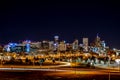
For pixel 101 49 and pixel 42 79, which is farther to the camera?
pixel 101 49

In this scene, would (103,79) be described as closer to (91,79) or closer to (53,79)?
(91,79)

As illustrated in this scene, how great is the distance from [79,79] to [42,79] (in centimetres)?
411

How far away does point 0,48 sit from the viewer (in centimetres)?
19938

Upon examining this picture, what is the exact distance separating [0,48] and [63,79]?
533 ft

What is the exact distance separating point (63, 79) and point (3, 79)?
652cm

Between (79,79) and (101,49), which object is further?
(101,49)

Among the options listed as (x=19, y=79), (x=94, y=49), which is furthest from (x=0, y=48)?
(x=19, y=79)

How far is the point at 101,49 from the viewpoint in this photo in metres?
190

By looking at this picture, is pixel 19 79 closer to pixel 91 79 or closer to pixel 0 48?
pixel 91 79

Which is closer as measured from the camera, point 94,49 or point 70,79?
point 70,79

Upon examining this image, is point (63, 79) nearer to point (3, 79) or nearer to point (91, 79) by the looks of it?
point (91, 79)

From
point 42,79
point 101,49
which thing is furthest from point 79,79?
point 101,49

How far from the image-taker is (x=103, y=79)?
135ft

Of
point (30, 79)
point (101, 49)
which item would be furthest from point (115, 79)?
point (101, 49)
